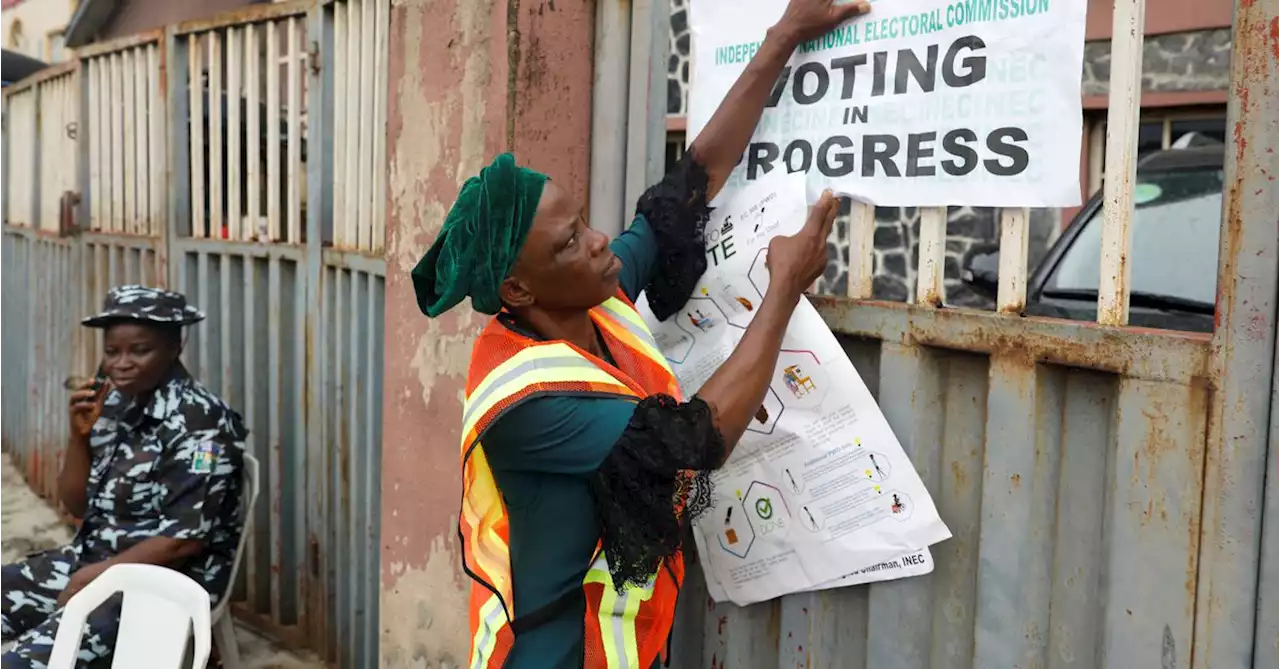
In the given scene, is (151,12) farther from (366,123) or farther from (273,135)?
(366,123)

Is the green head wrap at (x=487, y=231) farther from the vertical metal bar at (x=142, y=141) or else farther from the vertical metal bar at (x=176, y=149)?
the vertical metal bar at (x=142, y=141)

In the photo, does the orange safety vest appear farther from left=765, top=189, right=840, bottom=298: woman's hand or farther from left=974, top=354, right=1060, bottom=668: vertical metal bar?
left=974, top=354, right=1060, bottom=668: vertical metal bar

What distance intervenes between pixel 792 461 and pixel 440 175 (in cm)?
129

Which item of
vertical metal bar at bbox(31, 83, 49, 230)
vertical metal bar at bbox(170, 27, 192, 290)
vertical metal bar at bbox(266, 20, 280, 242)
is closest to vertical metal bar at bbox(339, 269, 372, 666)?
vertical metal bar at bbox(266, 20, 280, 242)

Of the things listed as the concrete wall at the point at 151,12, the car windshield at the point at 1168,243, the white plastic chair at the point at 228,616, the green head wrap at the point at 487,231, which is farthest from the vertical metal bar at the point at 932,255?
the concrete wall at the point at 151,12

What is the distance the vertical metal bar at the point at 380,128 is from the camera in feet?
12.0

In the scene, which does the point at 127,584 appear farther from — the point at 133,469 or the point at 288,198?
the point at 288,198

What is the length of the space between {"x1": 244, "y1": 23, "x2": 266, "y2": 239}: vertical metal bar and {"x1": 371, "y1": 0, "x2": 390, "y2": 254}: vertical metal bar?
0.99 m

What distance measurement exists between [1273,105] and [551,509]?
1261 mm

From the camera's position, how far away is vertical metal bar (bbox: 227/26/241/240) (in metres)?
4.58

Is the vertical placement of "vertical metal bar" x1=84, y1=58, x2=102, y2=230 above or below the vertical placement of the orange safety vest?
above

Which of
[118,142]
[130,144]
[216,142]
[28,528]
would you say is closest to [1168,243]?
[216,142]

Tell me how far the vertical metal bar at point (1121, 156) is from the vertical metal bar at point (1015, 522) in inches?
7.5

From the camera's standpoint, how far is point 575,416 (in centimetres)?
178
